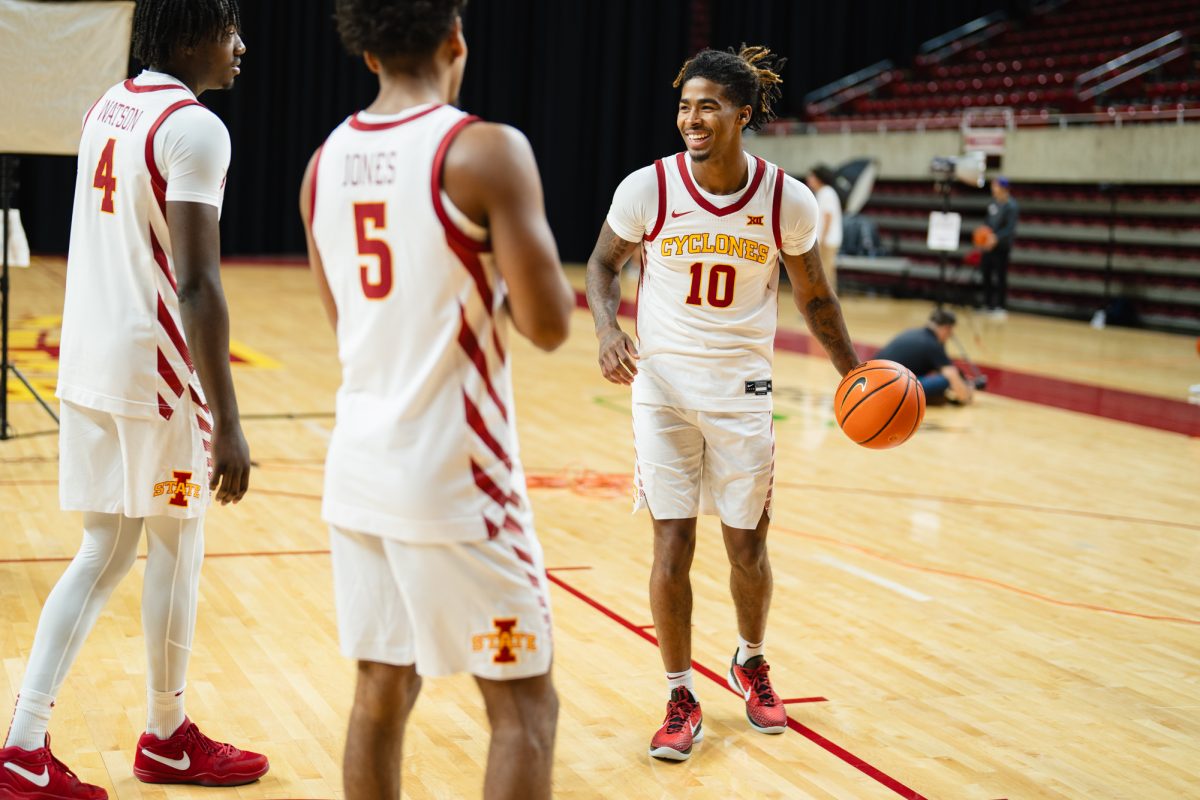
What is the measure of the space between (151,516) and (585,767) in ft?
4.05

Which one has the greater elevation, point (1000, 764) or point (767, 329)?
point (767, 329)

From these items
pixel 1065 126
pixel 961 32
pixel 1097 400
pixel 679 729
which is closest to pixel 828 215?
pixel 1065 126

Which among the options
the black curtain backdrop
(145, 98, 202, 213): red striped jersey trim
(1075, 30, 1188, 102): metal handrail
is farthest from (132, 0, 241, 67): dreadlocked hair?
the black curtain backdrop

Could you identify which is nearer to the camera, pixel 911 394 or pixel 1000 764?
pixel 1000 764

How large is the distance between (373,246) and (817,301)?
73.8 inches

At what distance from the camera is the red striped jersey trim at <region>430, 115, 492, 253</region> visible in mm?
2039

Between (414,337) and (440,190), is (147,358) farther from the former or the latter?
(440,190)

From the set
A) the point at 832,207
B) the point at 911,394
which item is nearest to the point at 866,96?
the point at 832,207

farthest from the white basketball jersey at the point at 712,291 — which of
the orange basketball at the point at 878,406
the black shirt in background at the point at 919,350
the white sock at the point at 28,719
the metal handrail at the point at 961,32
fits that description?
the metal handrail at the point at 961,32

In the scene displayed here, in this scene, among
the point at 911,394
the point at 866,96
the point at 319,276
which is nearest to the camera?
the point at 319,276

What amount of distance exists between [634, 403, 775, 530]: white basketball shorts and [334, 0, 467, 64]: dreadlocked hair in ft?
5.64

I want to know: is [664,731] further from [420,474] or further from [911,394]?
[420,474]

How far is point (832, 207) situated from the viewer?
14.5 m

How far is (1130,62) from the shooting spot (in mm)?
17078
